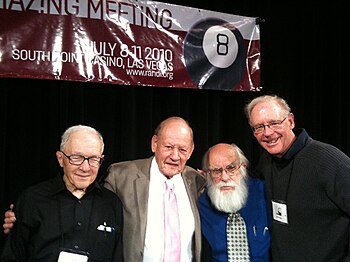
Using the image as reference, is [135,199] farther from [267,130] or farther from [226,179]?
[267,130]

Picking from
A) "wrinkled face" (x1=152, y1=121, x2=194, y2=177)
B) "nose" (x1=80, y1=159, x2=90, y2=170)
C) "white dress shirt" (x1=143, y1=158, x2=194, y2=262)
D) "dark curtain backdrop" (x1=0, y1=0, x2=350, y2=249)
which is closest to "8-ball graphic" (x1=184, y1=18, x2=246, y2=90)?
"dark curtain backdrop" (x1=0, y1=0, x2=350, y2=249)

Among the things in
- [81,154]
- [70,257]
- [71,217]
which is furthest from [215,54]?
[70,257]

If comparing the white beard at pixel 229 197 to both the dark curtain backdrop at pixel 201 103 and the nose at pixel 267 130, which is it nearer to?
the nose at pixel 267 130

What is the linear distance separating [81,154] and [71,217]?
0.29 meters

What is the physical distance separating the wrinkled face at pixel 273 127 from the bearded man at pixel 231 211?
0.22 meters

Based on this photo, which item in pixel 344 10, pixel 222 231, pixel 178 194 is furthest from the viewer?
pixel 344 10

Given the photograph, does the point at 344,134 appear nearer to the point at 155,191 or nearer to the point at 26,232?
the point at 155,191

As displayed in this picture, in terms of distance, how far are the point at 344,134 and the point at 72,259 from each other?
3.00 m

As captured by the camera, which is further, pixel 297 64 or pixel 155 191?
pixel 297 64

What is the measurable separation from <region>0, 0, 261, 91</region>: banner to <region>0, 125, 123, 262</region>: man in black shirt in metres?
0.81

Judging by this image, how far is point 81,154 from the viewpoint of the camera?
6.26 ft

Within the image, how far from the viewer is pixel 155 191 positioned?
2.20 metres

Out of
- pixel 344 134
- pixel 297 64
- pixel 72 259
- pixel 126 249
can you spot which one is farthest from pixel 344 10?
pixel 72 259

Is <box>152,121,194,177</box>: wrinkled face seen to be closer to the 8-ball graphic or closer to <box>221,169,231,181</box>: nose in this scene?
<box>221,169,231,181</box>: nose
